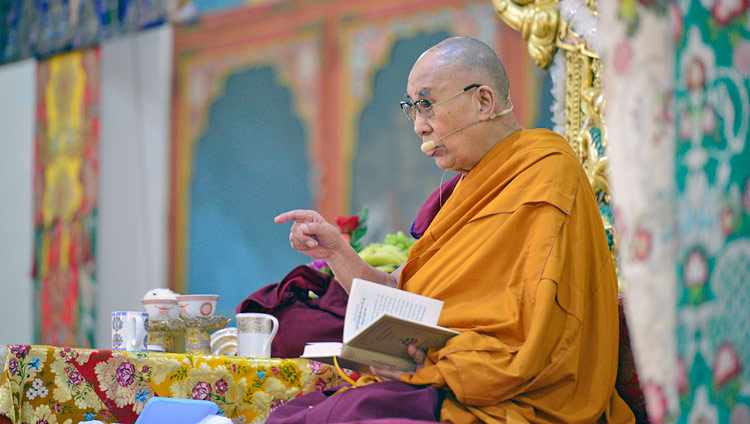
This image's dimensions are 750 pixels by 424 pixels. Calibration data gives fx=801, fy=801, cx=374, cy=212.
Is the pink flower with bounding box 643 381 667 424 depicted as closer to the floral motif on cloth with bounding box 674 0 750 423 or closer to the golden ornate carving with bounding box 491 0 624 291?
the floral motif on cloth with bounding box 674 0 750 423

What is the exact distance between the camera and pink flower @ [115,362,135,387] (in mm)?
1758

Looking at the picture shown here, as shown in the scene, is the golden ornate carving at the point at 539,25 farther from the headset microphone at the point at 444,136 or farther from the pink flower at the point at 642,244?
the pink flower at the point at 642,244

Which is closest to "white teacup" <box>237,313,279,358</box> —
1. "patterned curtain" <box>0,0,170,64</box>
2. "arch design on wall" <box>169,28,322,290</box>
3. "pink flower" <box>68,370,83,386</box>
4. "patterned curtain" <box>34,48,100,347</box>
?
"pink flower" <box>68,370,83,386</box>

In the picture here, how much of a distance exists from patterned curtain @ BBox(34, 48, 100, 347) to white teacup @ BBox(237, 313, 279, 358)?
3.02m

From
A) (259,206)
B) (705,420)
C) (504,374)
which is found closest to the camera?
(705,420)

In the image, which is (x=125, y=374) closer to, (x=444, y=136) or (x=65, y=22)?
(x=444, y=136)

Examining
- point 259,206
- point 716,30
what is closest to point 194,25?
point 259,206

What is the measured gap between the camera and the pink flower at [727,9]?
865mm

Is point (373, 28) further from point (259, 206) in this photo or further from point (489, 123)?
point (489, 123)

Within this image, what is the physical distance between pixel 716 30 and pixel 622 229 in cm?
24

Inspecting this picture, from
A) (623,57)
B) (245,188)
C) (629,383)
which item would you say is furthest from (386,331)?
(245,188)

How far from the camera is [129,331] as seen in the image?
1896 millimetres

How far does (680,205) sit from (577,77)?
5.98 feet

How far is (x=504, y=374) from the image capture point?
1454 mm
